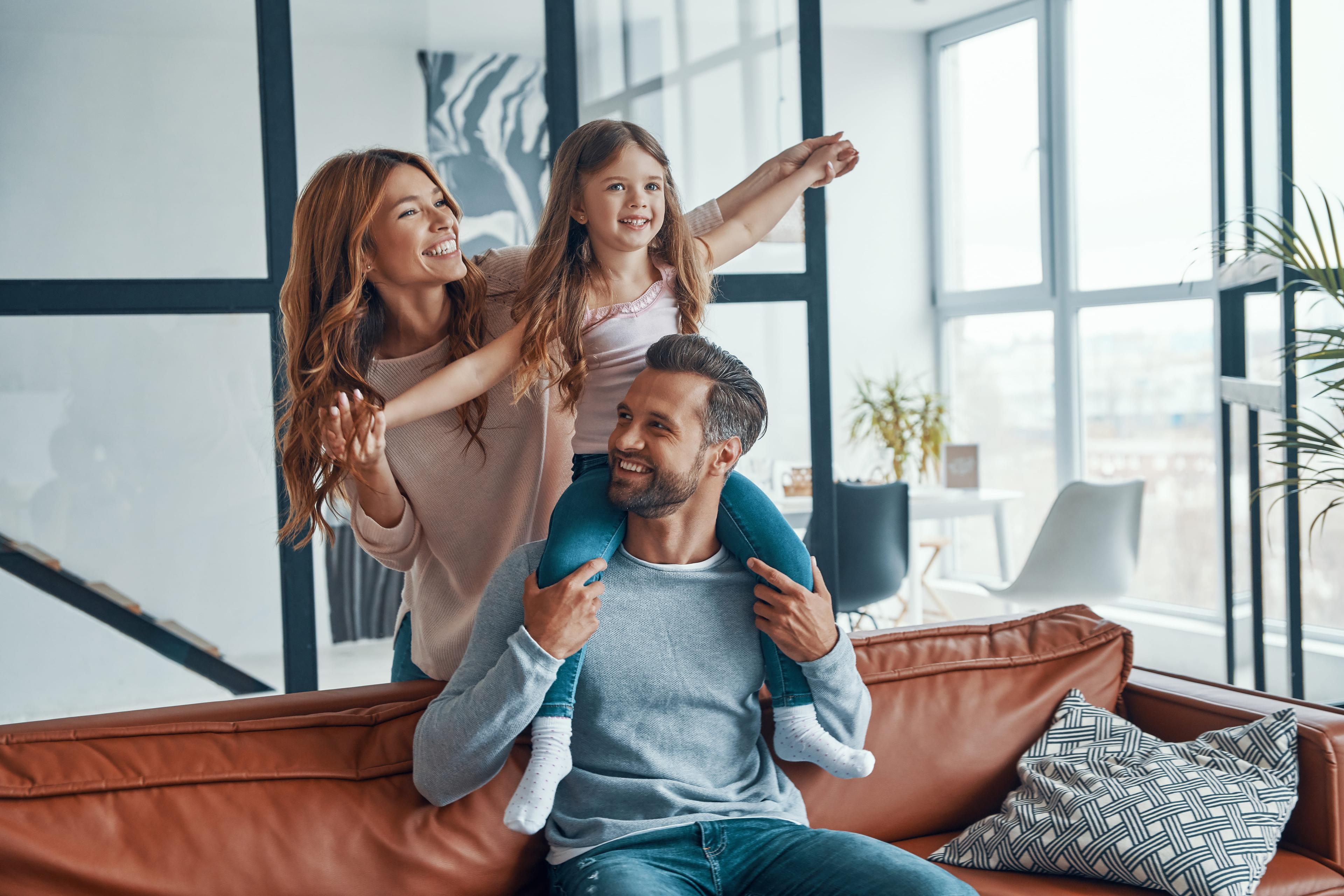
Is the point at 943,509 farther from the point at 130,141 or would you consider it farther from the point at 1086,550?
the point at 130,141

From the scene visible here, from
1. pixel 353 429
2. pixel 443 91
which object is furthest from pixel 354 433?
pixel 443 91

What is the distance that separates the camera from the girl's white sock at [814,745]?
169 centimetres

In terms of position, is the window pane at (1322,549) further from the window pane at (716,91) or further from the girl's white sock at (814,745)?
the girl's white sock at (814,745)

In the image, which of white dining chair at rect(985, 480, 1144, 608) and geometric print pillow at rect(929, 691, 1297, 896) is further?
white dining chair at rect(985, 480, 1144, 608)

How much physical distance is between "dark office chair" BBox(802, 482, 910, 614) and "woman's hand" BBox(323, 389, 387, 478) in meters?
2.62

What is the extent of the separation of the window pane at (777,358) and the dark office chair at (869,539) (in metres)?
0.99

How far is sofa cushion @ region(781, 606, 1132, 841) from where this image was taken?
6.05ft

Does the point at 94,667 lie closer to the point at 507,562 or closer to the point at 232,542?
the point at 232,542

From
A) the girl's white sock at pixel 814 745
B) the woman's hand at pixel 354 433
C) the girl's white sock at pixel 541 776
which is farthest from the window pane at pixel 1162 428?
the woman's hand at pixel 354 433

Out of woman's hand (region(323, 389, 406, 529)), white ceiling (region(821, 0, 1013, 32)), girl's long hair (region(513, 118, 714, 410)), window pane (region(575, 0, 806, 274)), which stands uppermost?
white ceiling (region(821, 0, 1013, 32))

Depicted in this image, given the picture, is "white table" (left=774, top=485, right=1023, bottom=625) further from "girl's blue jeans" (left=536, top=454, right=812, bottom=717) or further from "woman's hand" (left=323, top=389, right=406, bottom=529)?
"woman's hand" (left=323, top=389, right=406, bottom=529)

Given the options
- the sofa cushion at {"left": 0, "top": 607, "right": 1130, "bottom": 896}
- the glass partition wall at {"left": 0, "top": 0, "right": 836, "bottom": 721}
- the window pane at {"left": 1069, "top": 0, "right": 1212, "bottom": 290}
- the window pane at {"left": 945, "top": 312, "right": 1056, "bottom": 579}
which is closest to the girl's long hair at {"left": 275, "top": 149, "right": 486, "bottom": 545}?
the sofa cushion at {"left": 0, "top": 607, "right": 1130, "bottom": 896}

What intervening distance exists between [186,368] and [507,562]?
142cm

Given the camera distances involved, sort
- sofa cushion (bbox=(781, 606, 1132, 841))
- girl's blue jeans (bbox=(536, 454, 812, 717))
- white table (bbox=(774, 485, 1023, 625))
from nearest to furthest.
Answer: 1. girl's blue jeans (bbox=(536, 454, 812, 717))
2. sofa cushion (bbox=(781, 606, 1132, 841))
3. white table (bbox=(774, 485, 1023, 625))
